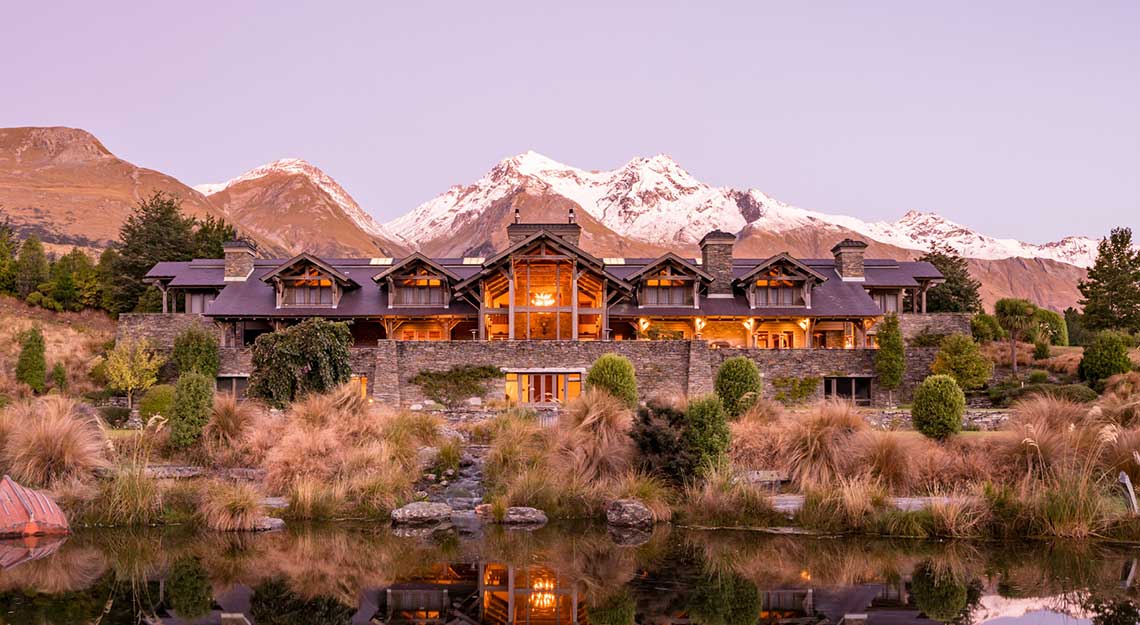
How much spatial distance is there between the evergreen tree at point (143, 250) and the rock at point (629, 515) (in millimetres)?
40135

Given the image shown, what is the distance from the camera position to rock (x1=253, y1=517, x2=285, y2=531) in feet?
45.9

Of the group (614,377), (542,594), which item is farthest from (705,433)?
(614,377)

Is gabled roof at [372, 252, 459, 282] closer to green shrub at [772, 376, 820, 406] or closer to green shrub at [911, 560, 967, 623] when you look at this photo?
green shrub at [772, 376, 820, 406]

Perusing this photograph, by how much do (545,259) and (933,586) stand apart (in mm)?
27966

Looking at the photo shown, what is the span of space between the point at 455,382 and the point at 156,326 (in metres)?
15.4

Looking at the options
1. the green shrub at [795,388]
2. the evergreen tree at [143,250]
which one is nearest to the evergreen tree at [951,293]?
the green shrub at [795,388]

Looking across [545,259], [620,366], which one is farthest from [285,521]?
[545,259]

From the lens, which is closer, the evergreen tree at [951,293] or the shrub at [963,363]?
the shrub at [963,363]

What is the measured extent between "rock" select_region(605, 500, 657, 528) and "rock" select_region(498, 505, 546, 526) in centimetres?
118

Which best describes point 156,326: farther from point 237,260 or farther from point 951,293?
point 951,293

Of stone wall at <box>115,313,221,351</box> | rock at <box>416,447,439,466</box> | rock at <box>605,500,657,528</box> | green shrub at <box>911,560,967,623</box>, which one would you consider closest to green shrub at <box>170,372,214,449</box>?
rock at <box>416,447,439,466</box>

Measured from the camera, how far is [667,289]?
39.6 m

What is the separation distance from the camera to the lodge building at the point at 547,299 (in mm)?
37531

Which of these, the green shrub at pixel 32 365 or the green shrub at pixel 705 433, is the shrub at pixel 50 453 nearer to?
the green shrub at pixel 705 433
